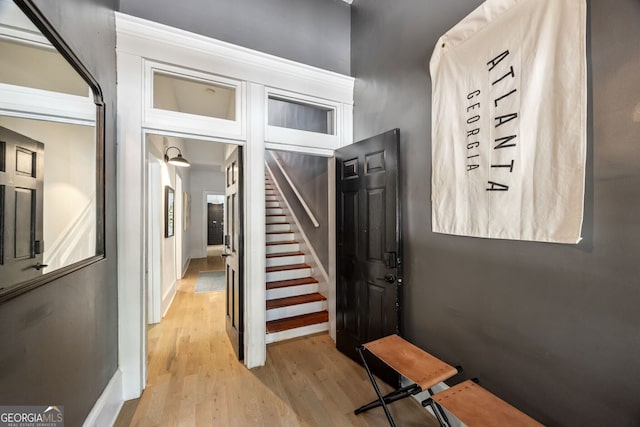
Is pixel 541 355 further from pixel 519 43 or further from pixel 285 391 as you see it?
pixel 285 391

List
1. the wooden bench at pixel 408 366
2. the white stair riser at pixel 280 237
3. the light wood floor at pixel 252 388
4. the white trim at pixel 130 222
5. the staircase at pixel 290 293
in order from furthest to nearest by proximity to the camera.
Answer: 1. the white stair riser at pixel 280 237
2. the staircase at pixel 290 293
3. the white trim at pixel 130 222
4. the light wood floor at pixel 252 388
5. the wooden bench at pixel 408 366

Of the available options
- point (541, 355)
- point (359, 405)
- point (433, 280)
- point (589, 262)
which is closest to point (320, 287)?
point (359, 405)

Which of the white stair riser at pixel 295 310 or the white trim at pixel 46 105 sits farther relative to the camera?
the white stair riser at pixel 295 310

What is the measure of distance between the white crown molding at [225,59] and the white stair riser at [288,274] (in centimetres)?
225

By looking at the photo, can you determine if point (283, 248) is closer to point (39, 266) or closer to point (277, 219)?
point (277, 219)

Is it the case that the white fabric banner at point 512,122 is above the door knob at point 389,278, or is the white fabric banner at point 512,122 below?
above

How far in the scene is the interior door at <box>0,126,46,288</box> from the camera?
0.80m

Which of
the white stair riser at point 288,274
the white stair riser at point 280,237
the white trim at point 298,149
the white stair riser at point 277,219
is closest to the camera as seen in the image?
the white trim at point 298,149

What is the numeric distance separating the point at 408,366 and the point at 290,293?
2.02 meters

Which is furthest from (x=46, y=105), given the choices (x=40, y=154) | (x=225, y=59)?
(x=225, y=59)

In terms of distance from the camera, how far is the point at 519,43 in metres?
1.26

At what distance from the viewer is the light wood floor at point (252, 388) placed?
68.0 inches

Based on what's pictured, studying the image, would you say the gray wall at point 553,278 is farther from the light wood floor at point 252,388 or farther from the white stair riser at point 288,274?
the white stair riser at point 288,274

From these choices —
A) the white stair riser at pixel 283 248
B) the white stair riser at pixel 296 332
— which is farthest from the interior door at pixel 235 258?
the white stair riser at pixel 283 248
